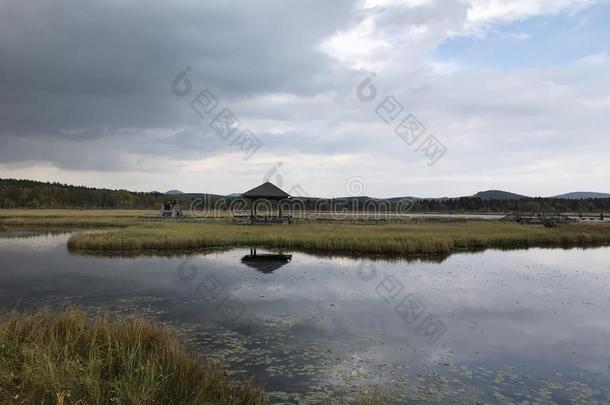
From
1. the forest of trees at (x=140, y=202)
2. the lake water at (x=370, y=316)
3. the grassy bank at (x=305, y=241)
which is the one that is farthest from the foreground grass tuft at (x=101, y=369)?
the forest of trees at (x=140, y=202)

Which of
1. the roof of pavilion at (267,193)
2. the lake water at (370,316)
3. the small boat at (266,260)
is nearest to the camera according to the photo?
the lake water at (370,316)

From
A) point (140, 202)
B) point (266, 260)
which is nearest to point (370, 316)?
point (266, 260)

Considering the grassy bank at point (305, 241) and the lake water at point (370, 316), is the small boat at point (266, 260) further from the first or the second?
the grassy bank at point (305, 241)

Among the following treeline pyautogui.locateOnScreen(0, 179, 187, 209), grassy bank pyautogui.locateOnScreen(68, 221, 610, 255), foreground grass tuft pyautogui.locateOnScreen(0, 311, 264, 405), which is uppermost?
treeline pyautogui.locateOnScreen(0, 179, 187, 209)

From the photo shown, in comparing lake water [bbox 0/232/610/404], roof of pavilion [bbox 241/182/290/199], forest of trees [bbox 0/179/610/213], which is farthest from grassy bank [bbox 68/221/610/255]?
forest of trees [bbox 0/179/610/213]

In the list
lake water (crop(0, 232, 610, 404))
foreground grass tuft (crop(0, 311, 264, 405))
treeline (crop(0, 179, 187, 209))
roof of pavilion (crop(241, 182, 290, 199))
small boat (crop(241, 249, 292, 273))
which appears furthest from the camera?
treeline (crop(0, 179, 187, 209))

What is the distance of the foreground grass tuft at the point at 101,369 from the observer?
5.66 metres

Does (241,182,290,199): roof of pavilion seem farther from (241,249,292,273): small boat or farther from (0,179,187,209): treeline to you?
(0,179,187,209): treeline

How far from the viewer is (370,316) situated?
1310 cm

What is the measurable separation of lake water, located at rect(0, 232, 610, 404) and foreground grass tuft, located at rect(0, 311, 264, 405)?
4.17 ft

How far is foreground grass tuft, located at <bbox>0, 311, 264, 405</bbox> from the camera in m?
5.66

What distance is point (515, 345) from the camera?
1062cm

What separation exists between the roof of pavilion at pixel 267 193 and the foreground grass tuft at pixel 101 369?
33.1 m

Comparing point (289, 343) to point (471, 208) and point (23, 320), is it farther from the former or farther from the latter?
point (471, 208)
